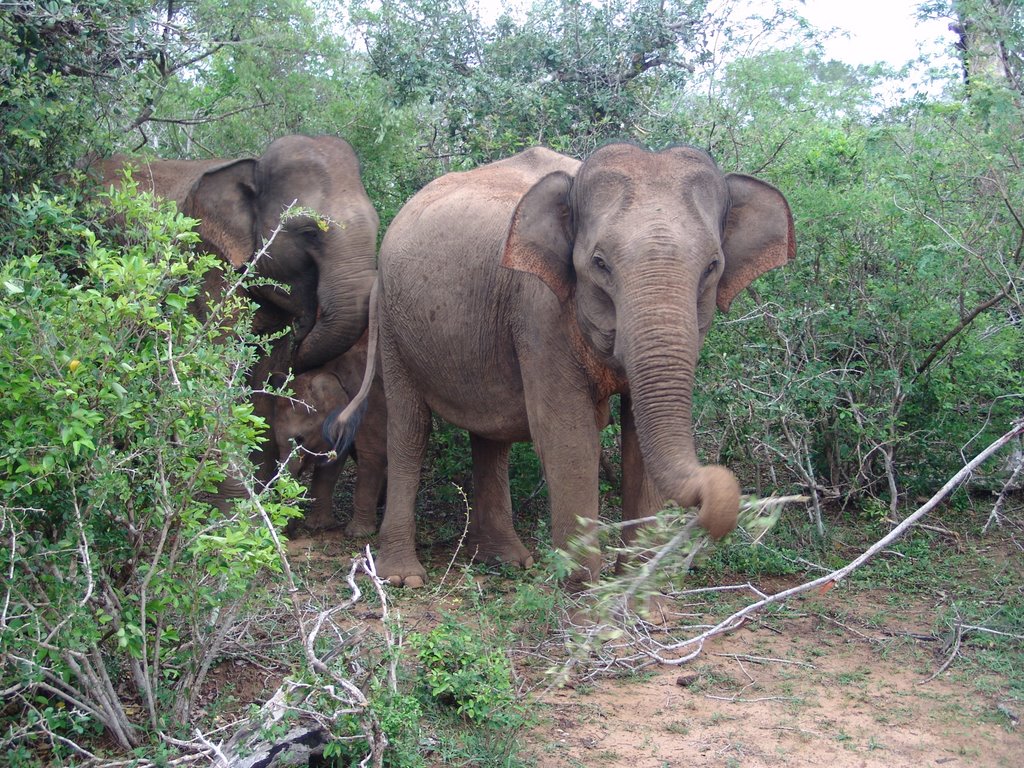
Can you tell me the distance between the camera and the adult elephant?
8383 mm

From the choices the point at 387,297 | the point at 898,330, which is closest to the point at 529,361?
the point at 387,297

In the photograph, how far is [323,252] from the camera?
331 inches

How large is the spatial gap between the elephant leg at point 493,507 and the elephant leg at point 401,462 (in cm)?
42

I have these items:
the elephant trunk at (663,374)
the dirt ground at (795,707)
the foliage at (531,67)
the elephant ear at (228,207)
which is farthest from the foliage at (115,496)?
the foliage at (531,67)

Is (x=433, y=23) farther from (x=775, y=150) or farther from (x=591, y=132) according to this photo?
(x=775, y=150)

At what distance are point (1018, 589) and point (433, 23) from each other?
629 cm

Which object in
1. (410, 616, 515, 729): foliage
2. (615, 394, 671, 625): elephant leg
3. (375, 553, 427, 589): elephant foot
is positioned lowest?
(410, 616, 515, 729): foliage

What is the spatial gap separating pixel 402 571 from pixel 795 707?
118 inches

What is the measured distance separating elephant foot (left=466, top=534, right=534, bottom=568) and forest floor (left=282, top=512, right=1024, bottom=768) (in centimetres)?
113

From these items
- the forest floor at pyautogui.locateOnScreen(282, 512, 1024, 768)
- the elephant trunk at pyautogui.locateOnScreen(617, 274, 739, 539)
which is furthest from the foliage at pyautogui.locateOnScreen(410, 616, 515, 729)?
the elephant trunk at pyautogui.locateOnScreen(617, 274, 739, 539)

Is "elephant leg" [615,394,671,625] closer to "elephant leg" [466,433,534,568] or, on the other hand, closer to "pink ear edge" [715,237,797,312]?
"pink ear edge" [715,237,797,312]

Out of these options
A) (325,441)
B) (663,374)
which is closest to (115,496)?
(663,374)

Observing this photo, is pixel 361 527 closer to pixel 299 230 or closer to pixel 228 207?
pixel 299 230

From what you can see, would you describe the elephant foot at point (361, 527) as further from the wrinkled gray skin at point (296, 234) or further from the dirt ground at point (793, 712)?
the dirt ground at point (793, 712)
